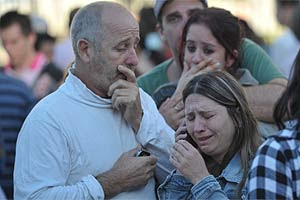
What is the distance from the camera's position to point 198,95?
13.4 ft

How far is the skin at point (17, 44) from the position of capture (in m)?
9.15

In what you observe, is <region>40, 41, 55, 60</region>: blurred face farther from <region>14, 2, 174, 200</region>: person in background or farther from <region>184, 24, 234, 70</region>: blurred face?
<region>14, 2, 174, 200</region>: person in background

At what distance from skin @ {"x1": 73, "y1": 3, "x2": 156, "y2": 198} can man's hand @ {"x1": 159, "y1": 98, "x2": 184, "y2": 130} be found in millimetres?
521

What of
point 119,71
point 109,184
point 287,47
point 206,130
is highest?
point 119,71

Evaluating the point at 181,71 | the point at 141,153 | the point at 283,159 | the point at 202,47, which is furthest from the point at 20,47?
the point at 283,159

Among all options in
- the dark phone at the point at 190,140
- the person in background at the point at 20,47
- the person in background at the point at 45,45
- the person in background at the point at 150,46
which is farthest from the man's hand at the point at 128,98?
the person in background at the point at 45,45

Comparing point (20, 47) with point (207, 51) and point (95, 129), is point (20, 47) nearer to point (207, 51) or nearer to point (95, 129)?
point (207, 51)

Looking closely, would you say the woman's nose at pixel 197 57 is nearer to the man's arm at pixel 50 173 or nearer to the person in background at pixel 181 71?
the person in background at pixel 181 71

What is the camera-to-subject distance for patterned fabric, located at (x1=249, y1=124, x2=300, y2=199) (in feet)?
9.79

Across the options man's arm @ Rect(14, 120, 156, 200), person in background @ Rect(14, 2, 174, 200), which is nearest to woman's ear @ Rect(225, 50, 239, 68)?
person in background @ Rect(14, 2, 174, 200)

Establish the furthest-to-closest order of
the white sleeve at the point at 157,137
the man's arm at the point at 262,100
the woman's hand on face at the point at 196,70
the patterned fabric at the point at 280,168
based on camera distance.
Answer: the man's arm at the point at 262,100 < the woman's hand on face at the point at 196,70 < the white sleeve at the point at 157,137 < the patterned fabric at the point at 280,168

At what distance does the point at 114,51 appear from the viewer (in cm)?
416

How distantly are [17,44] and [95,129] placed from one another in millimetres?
5225

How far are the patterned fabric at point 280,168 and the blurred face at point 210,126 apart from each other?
1.00 m
